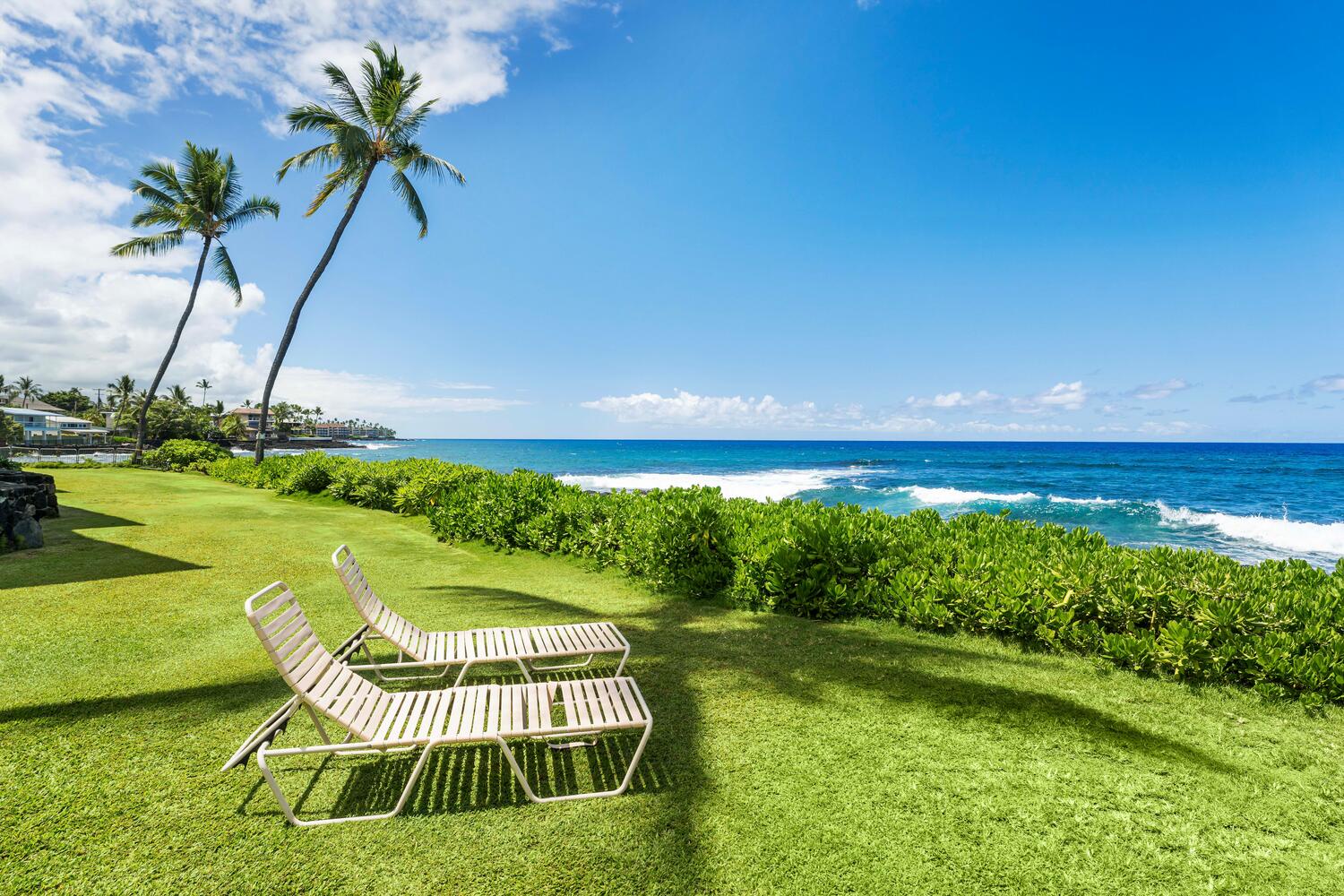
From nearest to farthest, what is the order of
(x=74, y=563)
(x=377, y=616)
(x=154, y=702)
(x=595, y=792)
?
1. (x=595, y=792)
2. (x=154, y=702)
3. (x=377, y=616)
4. (x=74, y=563)

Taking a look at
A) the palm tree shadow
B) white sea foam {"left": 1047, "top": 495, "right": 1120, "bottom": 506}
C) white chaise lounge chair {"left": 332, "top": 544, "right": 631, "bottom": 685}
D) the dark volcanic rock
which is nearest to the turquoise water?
white sea foam {"left": 1047, "top": 495, "right": 1120, "bottom": 506}

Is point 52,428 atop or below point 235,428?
below

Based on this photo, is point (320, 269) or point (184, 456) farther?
point (184, 456)

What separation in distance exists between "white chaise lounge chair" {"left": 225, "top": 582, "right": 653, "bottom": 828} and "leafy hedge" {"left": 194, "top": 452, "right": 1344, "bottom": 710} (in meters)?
3.53

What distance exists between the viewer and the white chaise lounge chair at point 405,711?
325cm

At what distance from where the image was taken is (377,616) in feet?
16.0

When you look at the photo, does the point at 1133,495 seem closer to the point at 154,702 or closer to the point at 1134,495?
the point at 1134,495

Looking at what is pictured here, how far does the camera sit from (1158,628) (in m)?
5.25

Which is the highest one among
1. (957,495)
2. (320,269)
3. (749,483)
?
(320,269)

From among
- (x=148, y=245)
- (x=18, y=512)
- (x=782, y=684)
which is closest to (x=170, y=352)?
(x=148, y=245)

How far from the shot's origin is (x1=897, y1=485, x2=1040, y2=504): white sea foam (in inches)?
1268

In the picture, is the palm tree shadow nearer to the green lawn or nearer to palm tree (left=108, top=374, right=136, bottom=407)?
the green lawn

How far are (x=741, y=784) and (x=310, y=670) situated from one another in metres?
2.67

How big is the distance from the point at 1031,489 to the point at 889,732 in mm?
40425
